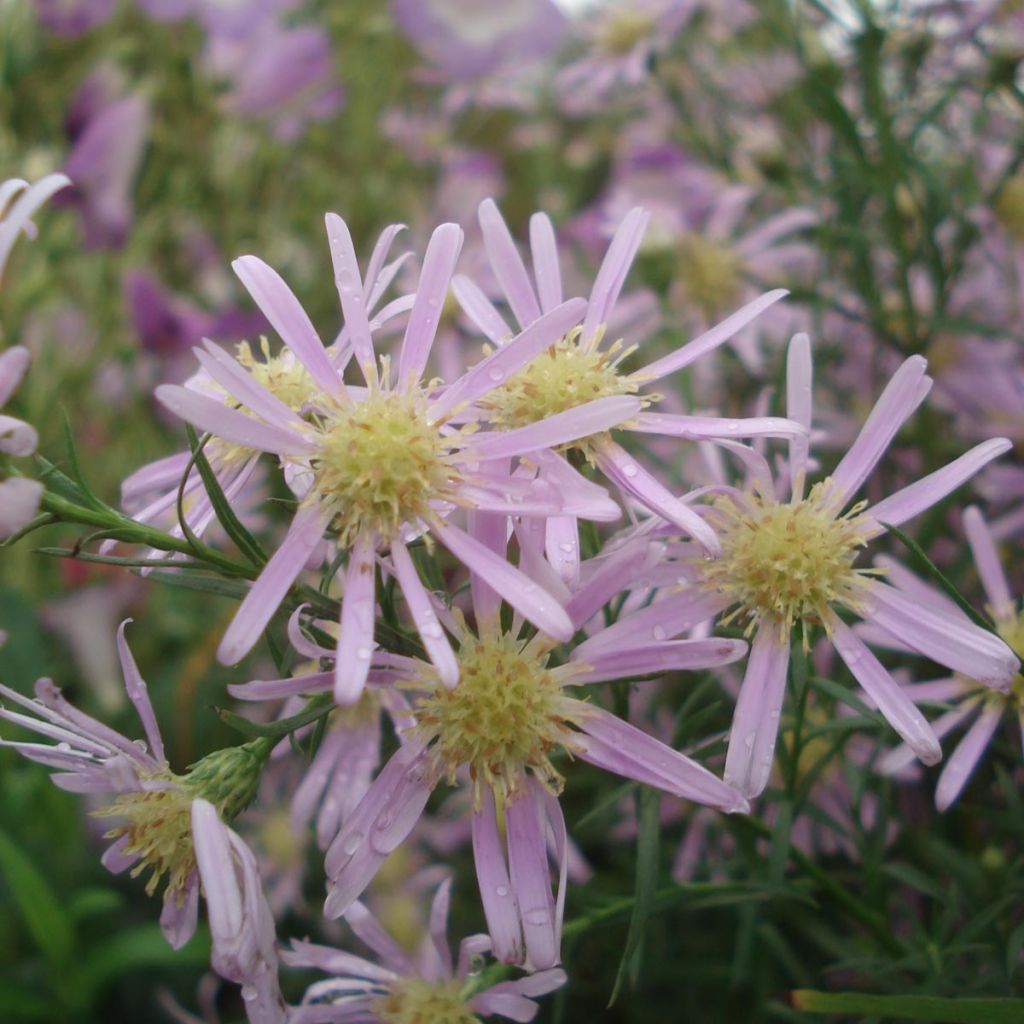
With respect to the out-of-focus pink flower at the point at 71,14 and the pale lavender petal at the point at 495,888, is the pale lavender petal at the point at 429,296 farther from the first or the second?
the out-of-focus pink flower at the point at 71,14

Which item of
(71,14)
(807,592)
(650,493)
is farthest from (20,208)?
(71,14)

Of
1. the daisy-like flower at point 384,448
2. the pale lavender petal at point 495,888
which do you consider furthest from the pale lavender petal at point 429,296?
the pale lavender petal at point 495,888

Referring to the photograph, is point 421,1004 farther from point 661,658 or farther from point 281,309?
point 281,309

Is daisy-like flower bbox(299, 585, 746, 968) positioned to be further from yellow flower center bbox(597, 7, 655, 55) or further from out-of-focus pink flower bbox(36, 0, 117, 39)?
out-of-focus pink flower bbox(36, 0, 117, 39)

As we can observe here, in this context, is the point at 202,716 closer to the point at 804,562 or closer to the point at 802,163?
the point at 804,562

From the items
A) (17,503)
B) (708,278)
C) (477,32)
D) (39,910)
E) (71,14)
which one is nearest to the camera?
(17,503)

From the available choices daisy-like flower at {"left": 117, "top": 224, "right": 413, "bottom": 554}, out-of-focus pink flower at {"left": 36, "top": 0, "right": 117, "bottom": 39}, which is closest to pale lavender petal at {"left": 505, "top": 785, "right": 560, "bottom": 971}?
daisy-like flower at {"left": 117, "top": 224, "right": 413, "bottom": 554}
